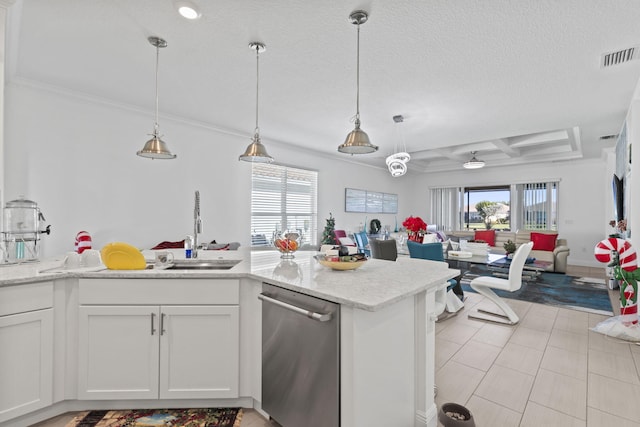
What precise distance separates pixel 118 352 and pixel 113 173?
2825 mm

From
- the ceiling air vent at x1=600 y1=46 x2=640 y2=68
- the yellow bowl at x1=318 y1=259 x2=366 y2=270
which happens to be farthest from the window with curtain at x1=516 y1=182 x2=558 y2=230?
the yellow bowl at x1=318 y1=259 x2=366 y2=270

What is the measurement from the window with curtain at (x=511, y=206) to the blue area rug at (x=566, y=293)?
7.66 ft

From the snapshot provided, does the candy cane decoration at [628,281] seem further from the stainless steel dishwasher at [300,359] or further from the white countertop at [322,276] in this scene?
the stainless steel dishwasher at [300,359]

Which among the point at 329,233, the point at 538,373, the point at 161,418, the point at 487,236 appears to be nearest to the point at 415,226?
the point at 538,373

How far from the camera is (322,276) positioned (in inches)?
68.1

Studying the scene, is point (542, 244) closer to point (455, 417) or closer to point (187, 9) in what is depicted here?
point (455, 417)

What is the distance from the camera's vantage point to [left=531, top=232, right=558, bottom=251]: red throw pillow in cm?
641

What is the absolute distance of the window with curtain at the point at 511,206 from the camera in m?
7.67

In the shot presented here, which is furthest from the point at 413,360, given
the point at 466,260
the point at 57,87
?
the point at 57,87

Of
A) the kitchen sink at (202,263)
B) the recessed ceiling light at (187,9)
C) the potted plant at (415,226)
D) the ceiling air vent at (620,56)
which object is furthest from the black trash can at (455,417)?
the ceiling air vent at (620,56)

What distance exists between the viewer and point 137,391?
5.82ft

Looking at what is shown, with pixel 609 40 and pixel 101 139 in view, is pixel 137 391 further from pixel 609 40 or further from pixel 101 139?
pixel 609 40

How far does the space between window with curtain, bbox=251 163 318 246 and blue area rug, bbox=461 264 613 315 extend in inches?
131

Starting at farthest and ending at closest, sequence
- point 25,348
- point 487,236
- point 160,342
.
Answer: point 487,236 < point 160,342 < point 25,348
